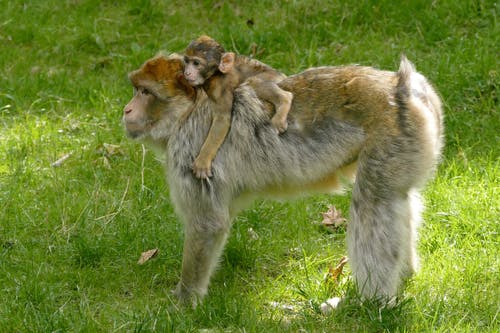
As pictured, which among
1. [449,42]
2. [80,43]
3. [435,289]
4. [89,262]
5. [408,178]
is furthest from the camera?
[80,43]

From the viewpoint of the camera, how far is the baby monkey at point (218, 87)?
5543 mm

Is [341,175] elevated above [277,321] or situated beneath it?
elevated above

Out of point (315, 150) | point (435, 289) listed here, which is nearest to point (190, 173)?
point (315, 150)

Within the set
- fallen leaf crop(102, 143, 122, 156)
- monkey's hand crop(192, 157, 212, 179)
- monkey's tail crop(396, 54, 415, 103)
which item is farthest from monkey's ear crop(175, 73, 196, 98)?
fallen leaf crop(102, 143, 122, 156)

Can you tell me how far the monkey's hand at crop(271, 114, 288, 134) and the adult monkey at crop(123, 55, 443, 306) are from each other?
0.15ft

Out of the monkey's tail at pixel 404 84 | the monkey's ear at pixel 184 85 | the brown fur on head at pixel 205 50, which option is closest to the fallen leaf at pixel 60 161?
the monkey's ear at pixel 184 85

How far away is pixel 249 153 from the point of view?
565cm

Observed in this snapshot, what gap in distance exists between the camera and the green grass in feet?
18.1

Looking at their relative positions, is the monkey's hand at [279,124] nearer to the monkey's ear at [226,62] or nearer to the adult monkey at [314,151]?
the adult monkey at [314,151]

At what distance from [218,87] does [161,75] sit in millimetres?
391

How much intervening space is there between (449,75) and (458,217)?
6.66 feet

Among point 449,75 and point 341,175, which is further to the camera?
point 449,75

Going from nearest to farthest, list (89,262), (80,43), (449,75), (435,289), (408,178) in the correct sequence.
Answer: (408,178), (435,289), (89,262), (449,75), (80,43)

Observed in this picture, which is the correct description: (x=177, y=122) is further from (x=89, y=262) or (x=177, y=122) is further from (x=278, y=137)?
(x=89, y=262)
